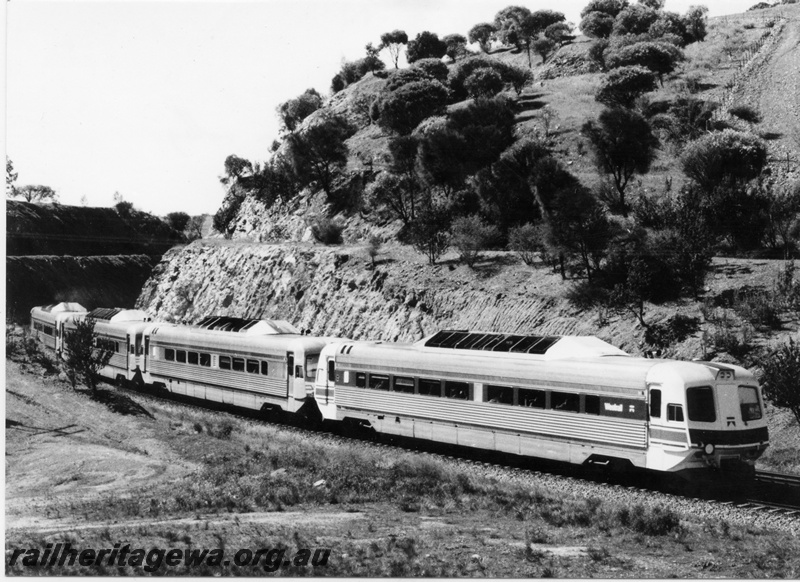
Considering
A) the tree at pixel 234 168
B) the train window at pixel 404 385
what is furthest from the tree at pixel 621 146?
the train window at pixel 404 385

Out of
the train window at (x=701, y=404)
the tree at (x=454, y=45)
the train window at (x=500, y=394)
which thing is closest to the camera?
the train window at (x=701, y=404)

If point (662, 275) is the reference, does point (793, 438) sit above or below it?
below

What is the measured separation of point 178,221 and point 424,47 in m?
37.1

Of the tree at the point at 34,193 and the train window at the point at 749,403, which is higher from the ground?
the tree at the point at 34,193

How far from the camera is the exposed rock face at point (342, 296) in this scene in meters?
30.5

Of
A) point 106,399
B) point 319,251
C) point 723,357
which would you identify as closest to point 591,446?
point 723,357

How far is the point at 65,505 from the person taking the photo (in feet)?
59.6

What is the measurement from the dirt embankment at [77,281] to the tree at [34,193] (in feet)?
24.6

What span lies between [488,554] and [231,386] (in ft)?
53.5

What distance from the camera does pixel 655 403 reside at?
16906 millimetres

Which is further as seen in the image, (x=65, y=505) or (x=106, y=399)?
(x=106, y=399)

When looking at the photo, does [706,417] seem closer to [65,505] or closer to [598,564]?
[598,564]

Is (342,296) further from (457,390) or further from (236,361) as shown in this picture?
(457,390)

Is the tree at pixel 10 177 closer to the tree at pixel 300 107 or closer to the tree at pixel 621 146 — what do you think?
the tree at pixel 621 146
